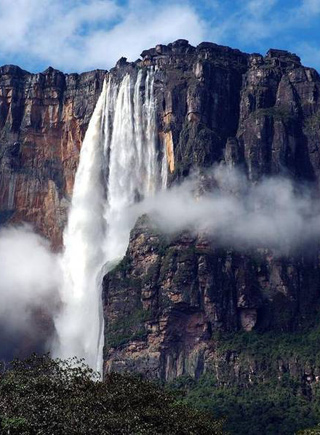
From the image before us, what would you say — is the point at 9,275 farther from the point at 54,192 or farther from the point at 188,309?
the point at 188,309

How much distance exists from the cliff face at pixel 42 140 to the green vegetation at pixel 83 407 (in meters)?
82.4

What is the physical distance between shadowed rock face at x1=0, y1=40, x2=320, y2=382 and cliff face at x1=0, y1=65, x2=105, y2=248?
15 centimetres

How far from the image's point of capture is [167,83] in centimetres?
15012

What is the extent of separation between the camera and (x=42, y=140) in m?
156

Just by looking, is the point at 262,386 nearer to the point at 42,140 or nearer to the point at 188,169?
the point at 188,169

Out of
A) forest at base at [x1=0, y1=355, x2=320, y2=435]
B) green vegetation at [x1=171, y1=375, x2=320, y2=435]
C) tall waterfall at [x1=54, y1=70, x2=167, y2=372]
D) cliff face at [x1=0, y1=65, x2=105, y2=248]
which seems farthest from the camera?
cliff face at [x1=0, y1=65, x2=105, y2=248]

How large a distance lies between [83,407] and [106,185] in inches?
3607

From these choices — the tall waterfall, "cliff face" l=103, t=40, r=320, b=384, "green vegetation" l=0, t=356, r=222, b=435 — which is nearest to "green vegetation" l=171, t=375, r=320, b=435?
"cliff face" l=103, t=40, r=320, b=384

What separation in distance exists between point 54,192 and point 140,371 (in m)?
35.6

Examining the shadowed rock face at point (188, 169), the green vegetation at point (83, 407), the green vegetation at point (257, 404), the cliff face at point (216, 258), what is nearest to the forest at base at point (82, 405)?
the green vegetation at point (83, 407)

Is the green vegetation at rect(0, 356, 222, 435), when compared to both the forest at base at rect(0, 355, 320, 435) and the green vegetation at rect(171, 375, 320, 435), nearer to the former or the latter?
the forest at base at rect(0, 355, 320, 435)

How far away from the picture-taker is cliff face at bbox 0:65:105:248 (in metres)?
153

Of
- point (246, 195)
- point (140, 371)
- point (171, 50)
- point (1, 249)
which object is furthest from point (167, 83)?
point (140, 371)

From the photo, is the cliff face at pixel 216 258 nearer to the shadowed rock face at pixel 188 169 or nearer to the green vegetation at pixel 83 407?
the shadowed rock face at pixel 188 169
